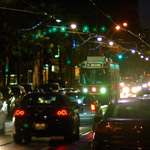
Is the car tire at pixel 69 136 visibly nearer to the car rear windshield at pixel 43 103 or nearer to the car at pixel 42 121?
the car at pixel 42 121

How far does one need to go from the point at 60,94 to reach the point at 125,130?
624 centimetres

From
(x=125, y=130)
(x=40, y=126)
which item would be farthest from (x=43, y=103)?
(x=125, y=130)

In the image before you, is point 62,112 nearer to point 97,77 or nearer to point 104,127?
point 104,127

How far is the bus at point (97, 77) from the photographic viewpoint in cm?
3328

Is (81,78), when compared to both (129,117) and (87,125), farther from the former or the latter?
(129,117)

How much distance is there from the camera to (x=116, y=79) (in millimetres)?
36688

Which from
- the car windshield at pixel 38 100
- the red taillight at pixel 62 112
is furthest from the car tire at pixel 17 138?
the red taillight at pixel 62 112

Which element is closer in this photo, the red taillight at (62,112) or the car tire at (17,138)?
the red taillight at (62,112)

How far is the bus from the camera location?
33.3 metres

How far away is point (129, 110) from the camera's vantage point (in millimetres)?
8508

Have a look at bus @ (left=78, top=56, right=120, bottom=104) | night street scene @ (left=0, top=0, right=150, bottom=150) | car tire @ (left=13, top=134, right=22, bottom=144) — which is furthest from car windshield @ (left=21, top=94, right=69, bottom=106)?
bus @ (left=78, top=56, right=120, bottom=104)

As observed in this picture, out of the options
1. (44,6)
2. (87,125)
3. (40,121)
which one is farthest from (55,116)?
(44,6)

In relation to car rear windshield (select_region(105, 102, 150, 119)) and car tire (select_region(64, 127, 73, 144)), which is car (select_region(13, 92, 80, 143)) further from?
car rear windshield (select_region(105, 102, 150, 119))

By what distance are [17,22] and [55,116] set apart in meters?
25.1
